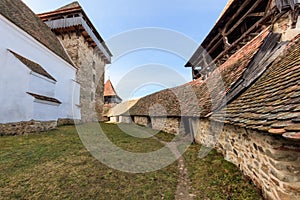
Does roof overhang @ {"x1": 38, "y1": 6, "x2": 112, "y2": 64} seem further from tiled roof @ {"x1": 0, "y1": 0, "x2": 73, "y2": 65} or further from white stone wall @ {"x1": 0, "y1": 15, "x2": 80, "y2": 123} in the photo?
white stone wall @ {"x1": 0, "y1": 15, "x2": 80, "y2": 123}

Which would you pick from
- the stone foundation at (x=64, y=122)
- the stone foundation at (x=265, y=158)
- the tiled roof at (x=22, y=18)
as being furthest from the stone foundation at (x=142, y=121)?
the stone foundation at (x=265, y=158)

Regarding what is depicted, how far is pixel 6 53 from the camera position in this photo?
7684 mm

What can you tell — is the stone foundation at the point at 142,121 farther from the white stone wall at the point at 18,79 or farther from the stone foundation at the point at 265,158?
the stone foundation at the point at 265,158

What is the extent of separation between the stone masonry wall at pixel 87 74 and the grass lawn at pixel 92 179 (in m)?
11.9

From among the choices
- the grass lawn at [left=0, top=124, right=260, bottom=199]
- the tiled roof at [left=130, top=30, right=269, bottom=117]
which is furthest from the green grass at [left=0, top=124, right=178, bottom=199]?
the tiled roof at [left=130, top=30, right=269, bottom=117]

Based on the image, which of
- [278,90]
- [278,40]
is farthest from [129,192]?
[278,40]

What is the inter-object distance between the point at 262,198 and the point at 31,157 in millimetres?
5697

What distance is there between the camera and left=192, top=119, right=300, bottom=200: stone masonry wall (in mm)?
2379

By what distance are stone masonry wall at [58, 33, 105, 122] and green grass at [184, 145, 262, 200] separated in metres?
14.0

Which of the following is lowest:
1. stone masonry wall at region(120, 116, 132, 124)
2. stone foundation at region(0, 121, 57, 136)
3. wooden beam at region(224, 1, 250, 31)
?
stone foundation at region(0, 121, 57, 136)

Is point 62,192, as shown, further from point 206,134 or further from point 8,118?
point 8,118

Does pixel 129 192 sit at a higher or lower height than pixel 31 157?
lower

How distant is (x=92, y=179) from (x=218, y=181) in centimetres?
290

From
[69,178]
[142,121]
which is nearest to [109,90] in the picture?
[142,121]
